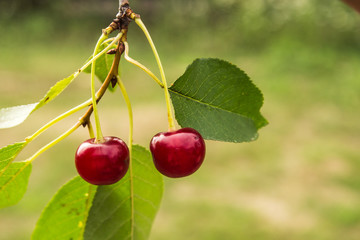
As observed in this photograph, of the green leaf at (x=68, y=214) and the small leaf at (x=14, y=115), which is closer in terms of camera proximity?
the small leaf at (x=14, y=115)

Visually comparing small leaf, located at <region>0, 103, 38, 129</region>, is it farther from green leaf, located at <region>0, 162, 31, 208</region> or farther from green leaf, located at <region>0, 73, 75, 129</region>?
green leaf, located at <region>0, 162, 31, 208</region>

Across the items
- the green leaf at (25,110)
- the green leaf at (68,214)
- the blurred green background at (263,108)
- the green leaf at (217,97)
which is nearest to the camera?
the green leaf at (25,110)

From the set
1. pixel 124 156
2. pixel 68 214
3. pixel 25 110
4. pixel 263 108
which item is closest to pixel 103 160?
pixel 124 156

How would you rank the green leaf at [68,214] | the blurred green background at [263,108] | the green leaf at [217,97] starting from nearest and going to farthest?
the green leaf at [217,97]
the green leaf at [68,214]
the blurred green background at [263,108]

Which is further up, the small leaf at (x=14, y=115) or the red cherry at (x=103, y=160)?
the small leaf at (x=14, y=115)

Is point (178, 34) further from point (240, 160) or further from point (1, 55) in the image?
point (240, 160)

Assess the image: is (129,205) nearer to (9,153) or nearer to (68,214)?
(68,214)

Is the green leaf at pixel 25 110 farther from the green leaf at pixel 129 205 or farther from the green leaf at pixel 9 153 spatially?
the green leaf at pixel 129 205

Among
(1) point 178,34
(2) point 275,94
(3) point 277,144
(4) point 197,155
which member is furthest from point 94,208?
(1) point 178,34

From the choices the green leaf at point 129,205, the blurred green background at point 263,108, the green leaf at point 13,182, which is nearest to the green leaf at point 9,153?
the green leaf at point 13,182
